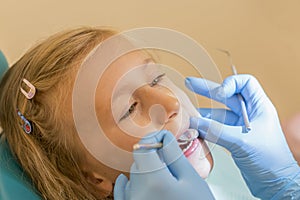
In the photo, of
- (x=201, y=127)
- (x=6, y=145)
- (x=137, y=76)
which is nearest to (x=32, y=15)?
(x=6, y=145)

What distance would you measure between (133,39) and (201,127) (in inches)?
9.3

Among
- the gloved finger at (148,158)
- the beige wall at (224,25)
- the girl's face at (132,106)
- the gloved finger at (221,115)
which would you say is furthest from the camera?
the beige wall at (224,25)

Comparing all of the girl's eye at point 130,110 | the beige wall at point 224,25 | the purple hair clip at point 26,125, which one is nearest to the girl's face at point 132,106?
the girl's eye at point 130,110

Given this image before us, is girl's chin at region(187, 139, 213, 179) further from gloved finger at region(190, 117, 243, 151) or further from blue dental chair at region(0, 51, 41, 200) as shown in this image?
blue dental chair at region(0, 51, 41, 200)

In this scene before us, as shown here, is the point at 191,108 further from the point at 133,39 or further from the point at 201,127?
the point at 133,39

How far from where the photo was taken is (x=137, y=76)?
3.09 ft

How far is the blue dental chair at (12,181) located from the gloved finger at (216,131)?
1.21 ft

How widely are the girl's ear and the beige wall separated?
23.3 inches

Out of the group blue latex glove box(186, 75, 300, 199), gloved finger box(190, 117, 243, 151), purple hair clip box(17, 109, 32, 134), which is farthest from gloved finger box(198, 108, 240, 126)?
purple hair clip box(17, 109, 32, 134)

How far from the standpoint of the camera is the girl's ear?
0.99m

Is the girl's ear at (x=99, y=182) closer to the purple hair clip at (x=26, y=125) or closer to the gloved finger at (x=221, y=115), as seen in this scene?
the purple hair clip at (x=26, y=125)

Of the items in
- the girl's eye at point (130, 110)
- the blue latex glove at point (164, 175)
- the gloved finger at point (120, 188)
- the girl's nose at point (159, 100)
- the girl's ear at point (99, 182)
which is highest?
the girl's nose at point (159, 100)

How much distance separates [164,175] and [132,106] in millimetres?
172

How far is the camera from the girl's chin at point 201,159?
0.96 m
